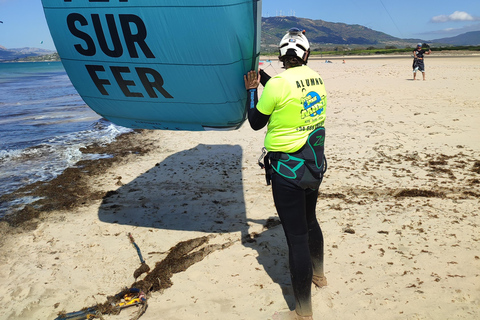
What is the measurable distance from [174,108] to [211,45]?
802 millimetres

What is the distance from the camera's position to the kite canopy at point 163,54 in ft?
9.58

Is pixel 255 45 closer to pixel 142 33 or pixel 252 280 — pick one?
pixel 142 33

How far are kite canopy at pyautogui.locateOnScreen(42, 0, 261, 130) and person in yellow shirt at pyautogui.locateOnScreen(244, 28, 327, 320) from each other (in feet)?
2.25

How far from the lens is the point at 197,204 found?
195 inches

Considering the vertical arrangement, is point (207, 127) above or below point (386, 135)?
above

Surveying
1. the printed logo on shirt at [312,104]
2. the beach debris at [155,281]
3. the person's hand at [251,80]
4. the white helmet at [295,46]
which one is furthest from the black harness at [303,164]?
the beach debris at [155,281]

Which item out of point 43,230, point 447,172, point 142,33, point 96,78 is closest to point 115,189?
point 43,230

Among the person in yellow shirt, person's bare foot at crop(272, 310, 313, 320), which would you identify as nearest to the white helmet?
the person in yellow shirt

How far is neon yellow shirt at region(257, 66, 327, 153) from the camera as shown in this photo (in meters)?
2.32

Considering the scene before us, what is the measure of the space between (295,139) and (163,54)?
4.96ft

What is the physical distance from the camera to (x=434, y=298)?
2.80 meters

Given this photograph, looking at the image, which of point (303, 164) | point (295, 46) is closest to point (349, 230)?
point (303, 164)

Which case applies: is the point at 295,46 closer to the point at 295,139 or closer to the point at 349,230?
the point at 295,139

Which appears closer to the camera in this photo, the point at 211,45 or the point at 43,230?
the point at 211,45
